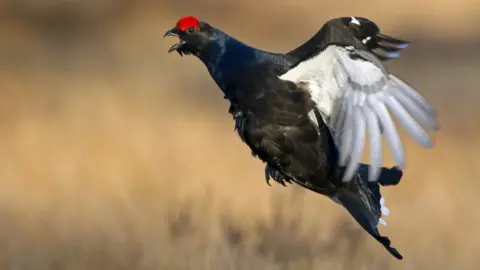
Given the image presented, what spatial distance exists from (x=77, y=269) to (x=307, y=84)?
4.03ft

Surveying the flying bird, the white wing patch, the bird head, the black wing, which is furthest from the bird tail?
the bird head

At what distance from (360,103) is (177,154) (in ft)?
6.85

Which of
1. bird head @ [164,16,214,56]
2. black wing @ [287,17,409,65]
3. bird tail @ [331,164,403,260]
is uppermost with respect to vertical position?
bird head @ [164,16,214,56]

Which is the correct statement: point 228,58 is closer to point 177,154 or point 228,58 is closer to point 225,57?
point 225,57

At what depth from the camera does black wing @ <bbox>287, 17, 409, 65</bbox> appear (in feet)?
10.1

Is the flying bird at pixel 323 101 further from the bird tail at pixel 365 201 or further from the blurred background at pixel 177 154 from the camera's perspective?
the blurred background at pixel 177 154

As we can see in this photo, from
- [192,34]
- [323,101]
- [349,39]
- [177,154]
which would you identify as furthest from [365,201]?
[177,154]

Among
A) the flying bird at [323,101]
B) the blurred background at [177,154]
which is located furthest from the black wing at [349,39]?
the blurred background at [177,154]

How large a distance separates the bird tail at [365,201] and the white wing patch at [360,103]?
20 centimetres

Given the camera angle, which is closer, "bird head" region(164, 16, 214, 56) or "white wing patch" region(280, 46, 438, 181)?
"white wing patch" region(280, 46, 438, 181)

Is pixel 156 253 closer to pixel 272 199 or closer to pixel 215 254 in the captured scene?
pixel 215 254

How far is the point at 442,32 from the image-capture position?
7.07 m

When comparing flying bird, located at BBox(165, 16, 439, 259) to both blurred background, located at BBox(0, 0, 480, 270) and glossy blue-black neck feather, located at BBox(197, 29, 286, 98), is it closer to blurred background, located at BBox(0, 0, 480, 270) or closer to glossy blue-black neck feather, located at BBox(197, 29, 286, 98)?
glossy blue-black neck feather, located at BBox(197, 29, 286, 98)

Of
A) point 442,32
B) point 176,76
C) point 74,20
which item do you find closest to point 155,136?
point 176,76
